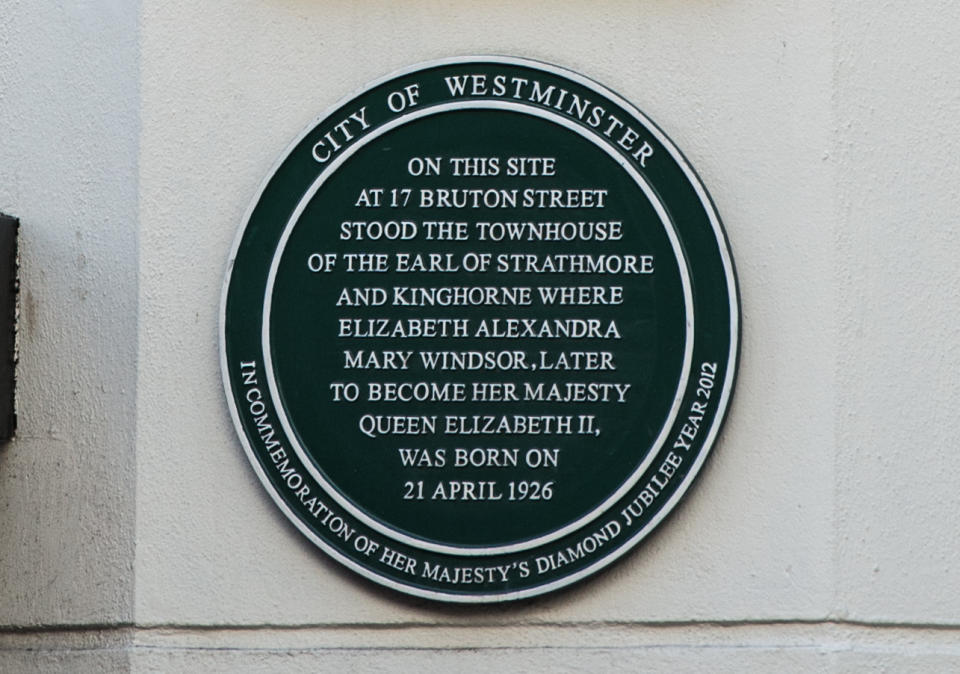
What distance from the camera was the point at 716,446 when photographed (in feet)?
13.5

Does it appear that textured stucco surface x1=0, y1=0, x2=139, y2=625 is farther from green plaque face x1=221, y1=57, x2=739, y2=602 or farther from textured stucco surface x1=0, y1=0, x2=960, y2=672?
green plaque face x1=221, y1=57, x2=739, y2=602

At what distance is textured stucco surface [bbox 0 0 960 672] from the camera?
13.4 ft

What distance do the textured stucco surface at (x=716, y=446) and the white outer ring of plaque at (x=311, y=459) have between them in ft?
0.49

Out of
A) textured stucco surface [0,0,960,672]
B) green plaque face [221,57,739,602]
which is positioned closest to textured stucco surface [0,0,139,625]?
textured stucco surface [0,0,960,672]

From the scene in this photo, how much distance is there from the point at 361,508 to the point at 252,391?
442mm

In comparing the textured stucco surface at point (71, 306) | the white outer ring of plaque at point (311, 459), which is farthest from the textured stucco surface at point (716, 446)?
the white outer ring of plaque at point (311, 459)

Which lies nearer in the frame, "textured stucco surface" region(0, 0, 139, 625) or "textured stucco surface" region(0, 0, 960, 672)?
"textured stucco surface" region(0, 0, 960, 672)

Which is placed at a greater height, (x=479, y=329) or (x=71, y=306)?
(x=71, y=306)

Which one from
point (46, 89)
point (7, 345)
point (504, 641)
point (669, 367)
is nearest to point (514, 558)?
point (504, 641)

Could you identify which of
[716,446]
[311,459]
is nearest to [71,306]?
[311,459]

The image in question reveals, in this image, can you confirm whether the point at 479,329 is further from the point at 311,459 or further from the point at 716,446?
the point at 716,446

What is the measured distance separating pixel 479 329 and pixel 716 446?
72 centimetres

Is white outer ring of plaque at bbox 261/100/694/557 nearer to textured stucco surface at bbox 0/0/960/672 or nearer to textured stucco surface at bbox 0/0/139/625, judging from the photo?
textured stucco surface at bbox 0/0/960/672

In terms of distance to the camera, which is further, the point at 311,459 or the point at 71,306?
the point at 71,306
